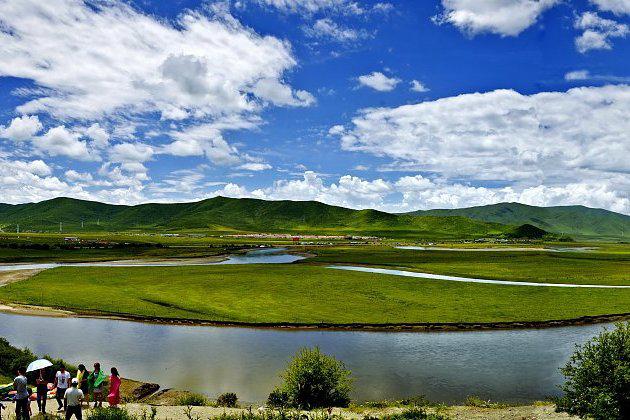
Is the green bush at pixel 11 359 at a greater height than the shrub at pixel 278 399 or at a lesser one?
greater

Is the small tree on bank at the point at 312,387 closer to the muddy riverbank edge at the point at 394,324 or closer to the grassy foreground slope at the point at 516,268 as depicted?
the muddy riverbank edge at the point at 394,324

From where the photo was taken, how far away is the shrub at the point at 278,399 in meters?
32.7

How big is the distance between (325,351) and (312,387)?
15330mm

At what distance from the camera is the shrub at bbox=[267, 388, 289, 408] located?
3268cm

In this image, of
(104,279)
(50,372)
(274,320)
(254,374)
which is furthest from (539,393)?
(104,279)

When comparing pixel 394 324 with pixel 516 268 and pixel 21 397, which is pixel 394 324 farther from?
pixel 516 268

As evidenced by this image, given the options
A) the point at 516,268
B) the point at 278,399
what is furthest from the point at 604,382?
the point at 516,268

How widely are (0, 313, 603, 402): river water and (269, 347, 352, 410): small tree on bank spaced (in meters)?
3.16

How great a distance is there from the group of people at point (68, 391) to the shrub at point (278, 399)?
10737mm

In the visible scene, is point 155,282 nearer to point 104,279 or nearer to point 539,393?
point 104,279

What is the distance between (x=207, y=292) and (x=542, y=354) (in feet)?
186

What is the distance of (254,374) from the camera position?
41375 millimetres

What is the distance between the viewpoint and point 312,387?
33438 millimetres

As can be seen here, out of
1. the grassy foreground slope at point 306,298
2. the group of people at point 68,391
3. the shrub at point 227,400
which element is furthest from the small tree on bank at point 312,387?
the grassy foreground slope at point 306,298
